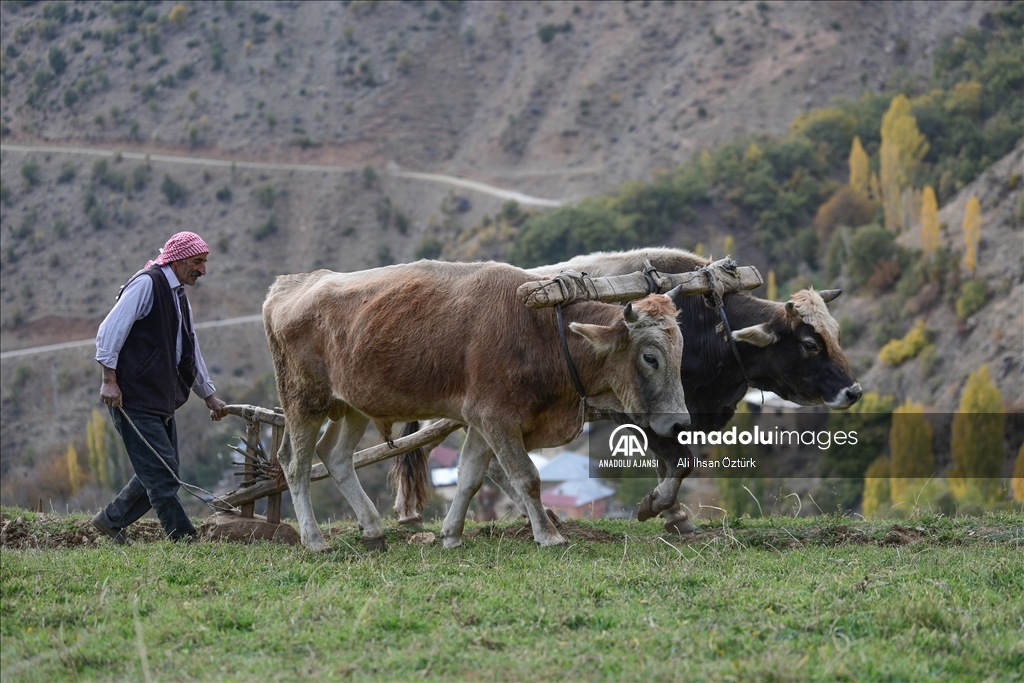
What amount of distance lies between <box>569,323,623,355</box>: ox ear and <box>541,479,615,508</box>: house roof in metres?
30.2

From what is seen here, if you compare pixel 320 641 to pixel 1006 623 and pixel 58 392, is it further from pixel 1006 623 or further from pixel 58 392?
pixel 58 392

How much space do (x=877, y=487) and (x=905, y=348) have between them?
34.0ft

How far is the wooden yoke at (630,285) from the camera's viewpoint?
27.3ft

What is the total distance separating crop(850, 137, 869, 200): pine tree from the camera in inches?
2881

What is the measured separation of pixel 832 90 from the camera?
83688 mm

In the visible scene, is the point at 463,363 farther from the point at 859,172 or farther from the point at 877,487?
the point at 859,172

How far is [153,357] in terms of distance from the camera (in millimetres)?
8703

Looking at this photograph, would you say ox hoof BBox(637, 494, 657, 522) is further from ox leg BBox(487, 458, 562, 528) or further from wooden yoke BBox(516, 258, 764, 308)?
wooden yoke BBox(516, 258, 764, 308)

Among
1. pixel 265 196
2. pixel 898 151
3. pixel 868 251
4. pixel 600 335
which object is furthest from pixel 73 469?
pixel 898 151

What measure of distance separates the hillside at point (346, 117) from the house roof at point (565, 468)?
20.4 m

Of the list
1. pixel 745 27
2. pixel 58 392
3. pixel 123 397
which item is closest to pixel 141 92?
pixel 58 392

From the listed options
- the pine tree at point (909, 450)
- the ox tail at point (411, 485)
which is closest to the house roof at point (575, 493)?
the pine tree at point (909, 450)

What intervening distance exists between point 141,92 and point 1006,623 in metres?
91.9

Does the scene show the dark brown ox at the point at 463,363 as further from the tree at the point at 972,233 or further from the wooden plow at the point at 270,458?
the tree at the point at 972,233
